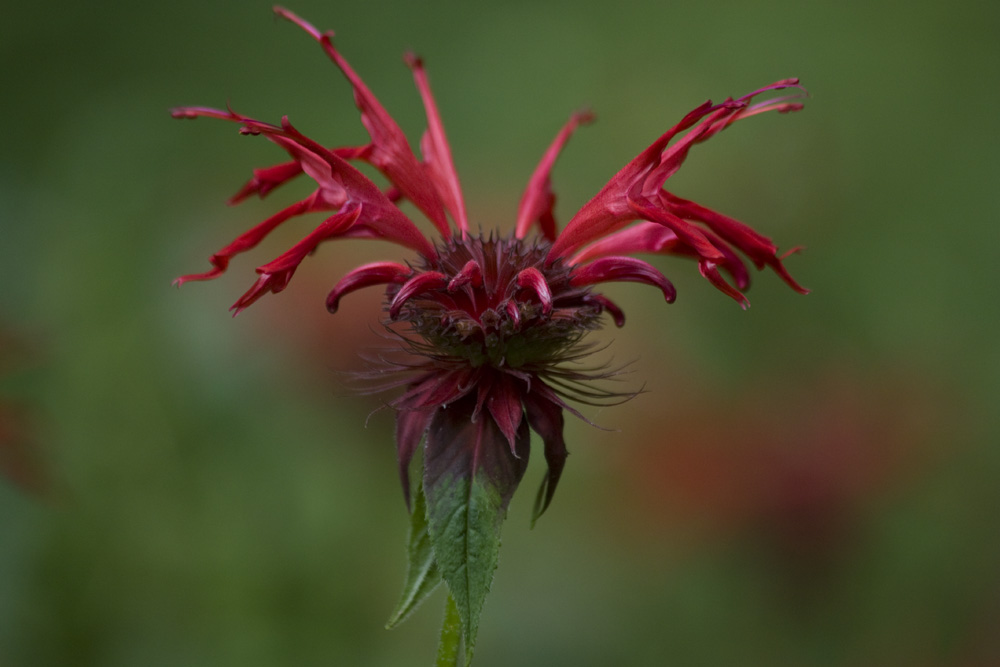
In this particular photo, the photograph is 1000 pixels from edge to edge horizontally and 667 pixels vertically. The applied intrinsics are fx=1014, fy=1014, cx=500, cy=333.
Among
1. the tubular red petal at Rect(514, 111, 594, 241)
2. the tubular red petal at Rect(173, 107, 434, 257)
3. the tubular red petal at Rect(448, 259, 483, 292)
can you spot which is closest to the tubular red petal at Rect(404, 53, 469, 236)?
the tubular red petal at Rect(514, 111, 594, 241)

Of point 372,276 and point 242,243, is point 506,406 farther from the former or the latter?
point 242,243

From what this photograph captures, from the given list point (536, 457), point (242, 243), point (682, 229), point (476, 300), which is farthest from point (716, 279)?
point (536, 457)

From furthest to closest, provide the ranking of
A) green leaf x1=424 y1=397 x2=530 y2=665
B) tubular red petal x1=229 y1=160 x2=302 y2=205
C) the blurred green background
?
the blurred green background < tubular red petal x1=229 y1=160 x2=302 y2=205 < green leaf x1=424 y1=397 x2=530 y2=665

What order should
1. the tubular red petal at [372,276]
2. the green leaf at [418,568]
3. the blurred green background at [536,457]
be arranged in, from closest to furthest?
the green leaf at [418,568]
the tubular red petal at [372,276]
the blurred green background at [536,457]

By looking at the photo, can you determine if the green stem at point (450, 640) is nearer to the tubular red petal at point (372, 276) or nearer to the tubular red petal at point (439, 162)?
the tubular red petal at point (372, 276)

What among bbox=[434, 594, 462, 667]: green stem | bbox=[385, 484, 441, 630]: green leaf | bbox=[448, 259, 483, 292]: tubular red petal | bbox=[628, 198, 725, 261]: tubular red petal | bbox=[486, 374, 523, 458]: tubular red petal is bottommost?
bbox=[434, 594, 462, 667]: green stem

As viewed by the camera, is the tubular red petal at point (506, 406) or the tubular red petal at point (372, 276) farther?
the tubular red petal at point (372, 276)

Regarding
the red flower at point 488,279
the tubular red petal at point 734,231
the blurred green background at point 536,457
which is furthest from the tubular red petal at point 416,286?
the blurred green background at point 536,457

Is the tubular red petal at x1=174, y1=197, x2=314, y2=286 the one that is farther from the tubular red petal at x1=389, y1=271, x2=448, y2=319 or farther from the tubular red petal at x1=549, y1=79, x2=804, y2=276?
the tubular red petal at x1=549, y1=79, x2=804, y2=276

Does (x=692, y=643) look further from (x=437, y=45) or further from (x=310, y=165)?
(x=437, y=45)
